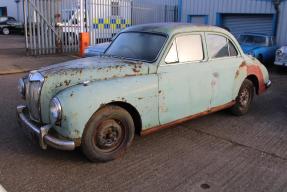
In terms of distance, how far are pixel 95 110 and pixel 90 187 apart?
881mm

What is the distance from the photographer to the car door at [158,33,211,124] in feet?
14.6

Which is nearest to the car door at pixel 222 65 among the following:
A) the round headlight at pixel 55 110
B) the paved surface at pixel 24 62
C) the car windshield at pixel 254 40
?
the round headlight at pixel 55 110

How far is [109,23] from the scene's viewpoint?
53.9 ft

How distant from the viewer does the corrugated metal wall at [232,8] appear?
14.2 m

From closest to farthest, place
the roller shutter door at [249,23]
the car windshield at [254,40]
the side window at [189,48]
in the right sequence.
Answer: the side window at [189,48] < the car windshield at [254,40] < the roller shutter door at [249,23]

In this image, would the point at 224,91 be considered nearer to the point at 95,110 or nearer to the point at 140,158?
the point at 140,158

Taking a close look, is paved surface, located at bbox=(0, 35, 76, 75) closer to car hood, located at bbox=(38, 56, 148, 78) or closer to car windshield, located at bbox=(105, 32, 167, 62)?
car windshield, located at bbox=(105, 32, 167, 62)

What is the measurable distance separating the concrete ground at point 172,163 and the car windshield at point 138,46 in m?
1.29

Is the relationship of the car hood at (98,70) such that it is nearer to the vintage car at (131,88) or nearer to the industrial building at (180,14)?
the vintage car at (131,88)

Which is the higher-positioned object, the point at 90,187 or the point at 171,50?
the point at 171,50

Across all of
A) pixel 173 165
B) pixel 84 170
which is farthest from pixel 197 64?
pixel 84 170

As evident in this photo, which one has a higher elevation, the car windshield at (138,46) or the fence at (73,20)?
the fence at (73,20)

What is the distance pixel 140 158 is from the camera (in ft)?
13.8

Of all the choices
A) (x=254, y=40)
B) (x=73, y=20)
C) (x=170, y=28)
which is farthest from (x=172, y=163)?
(x=73, y=20)
